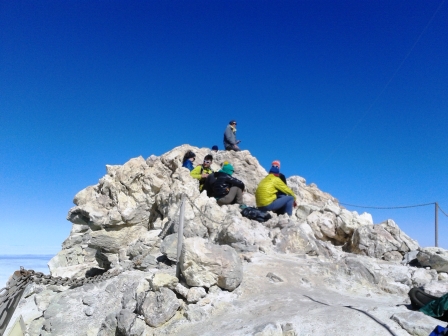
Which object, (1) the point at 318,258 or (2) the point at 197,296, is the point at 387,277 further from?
(2) the point at 197,296

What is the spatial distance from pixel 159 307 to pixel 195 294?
27.1 inches

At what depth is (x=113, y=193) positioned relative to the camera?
1403 centimetres

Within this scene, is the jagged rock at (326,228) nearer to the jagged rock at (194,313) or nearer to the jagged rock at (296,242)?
the jagged rock at (296,242)

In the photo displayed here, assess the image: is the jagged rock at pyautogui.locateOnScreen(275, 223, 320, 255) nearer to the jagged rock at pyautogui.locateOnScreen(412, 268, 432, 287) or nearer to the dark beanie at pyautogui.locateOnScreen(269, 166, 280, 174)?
the jagged rock at pyautogui.locateOnScreen(412, 268, 432, 287)

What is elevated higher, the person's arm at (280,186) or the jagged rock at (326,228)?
the person's arm at (280,186)

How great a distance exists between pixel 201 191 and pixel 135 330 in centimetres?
681

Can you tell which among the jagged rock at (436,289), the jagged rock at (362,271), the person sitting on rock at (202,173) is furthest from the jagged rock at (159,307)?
the person sitting on rock at (202,173)

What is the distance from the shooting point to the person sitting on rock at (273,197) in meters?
10.8

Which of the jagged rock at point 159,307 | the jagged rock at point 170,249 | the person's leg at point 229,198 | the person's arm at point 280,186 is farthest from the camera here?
the person's leg at point 229,198

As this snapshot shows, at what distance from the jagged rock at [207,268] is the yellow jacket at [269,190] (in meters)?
4.29

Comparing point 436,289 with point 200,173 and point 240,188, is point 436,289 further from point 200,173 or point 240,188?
point 200,173

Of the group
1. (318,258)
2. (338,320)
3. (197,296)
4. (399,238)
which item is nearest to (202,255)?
(197,296)

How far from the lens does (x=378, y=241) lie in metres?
9.95

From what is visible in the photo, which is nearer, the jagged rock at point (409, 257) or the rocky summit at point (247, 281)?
the rocky summit at point (247, 281)
